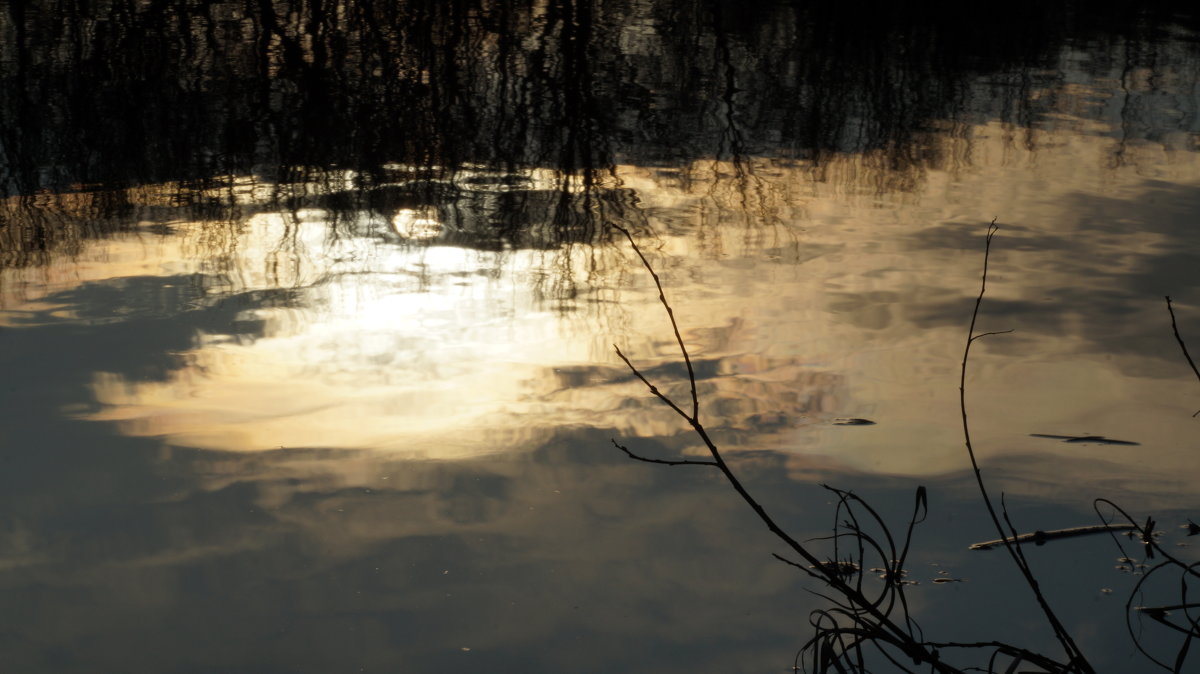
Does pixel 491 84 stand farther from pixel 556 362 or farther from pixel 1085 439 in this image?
pixel 1085 439

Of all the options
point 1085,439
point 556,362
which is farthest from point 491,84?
point 1085,439

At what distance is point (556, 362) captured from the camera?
371 cm

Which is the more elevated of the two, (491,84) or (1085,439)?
(491,84)

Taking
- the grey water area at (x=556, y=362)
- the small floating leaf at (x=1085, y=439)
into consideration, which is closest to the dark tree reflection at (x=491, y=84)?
the grey water area at (x=556, y=362)

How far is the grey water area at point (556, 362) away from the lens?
2.56 metres

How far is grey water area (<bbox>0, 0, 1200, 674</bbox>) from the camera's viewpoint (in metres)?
2.56

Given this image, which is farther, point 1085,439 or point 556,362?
point 556,362

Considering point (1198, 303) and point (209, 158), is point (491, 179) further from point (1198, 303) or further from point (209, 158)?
point (1198, 303)

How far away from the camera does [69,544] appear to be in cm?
273

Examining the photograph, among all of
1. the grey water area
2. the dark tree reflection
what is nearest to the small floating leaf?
the grey water area

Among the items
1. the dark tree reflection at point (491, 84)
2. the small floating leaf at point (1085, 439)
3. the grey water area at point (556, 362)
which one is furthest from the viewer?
the dark tree reflection at point (491, 84)

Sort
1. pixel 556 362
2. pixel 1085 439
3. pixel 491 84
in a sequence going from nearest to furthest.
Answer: pixel 1085 439
pixel 556 362
pixel 491 84

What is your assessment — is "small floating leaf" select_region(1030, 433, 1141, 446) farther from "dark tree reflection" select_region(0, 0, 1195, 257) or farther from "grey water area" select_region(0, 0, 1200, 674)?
"dark tree reflection" select_region(0, 0, 1195, 257)

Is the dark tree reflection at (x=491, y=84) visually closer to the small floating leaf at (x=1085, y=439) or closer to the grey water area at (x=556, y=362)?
the grey water area at (x=556, y=362)
